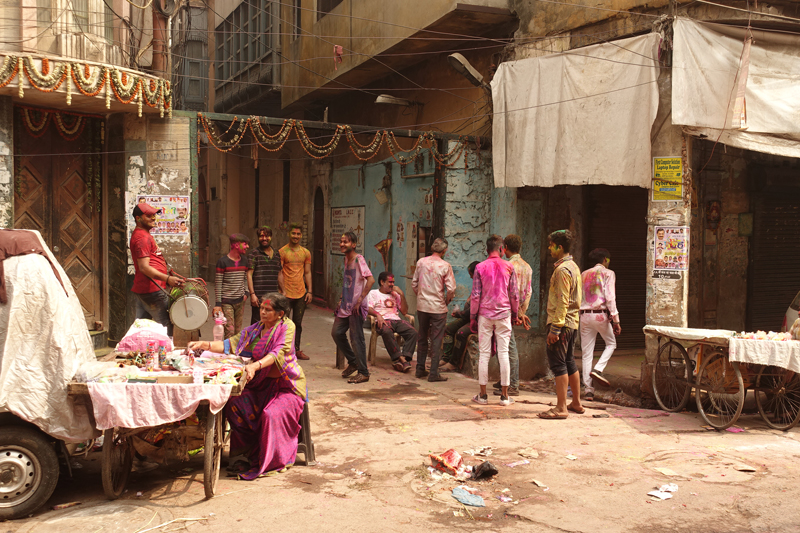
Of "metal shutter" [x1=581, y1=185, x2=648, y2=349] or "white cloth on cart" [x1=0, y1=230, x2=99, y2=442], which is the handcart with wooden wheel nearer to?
"metal shutter" [x1=581, y1=185, x2=648, y2=349]

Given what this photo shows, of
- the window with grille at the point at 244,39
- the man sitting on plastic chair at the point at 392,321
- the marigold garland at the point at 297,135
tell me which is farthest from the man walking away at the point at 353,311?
the window with grille at the point at 244,39

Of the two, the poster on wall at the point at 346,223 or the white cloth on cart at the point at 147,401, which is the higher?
the poster on wall at the point at 346,223

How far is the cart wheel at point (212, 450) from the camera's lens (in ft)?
15.1

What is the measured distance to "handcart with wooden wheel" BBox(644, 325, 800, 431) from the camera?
6641mm

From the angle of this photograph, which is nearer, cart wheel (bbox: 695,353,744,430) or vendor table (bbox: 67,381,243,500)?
vendor table (bbox: 67,381,243,500)

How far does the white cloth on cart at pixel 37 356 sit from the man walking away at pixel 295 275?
5.07 metres

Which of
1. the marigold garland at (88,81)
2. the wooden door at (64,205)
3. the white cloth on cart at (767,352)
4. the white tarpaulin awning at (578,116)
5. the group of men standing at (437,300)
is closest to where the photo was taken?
the white cloth on cart at (767,352)

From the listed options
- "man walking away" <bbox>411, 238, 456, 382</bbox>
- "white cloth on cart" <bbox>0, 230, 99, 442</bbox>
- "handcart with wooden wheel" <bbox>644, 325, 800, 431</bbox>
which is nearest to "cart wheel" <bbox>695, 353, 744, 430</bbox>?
"handcart with wooden wheel" <bbox>644, 325, 800, 431</bbox>

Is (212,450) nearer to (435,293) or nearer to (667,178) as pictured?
(435,293)

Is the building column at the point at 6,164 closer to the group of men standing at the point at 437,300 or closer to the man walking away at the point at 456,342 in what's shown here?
the group of men standing at the point at 437,300

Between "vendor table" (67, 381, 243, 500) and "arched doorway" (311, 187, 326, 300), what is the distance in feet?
39.5

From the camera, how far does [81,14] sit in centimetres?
914

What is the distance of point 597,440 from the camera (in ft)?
21.0

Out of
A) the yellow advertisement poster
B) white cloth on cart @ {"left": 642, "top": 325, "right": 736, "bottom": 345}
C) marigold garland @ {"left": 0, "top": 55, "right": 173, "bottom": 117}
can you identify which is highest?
marigold garland @ {"left": 0, "top": 55, "right": 173, "bottom": 117}
